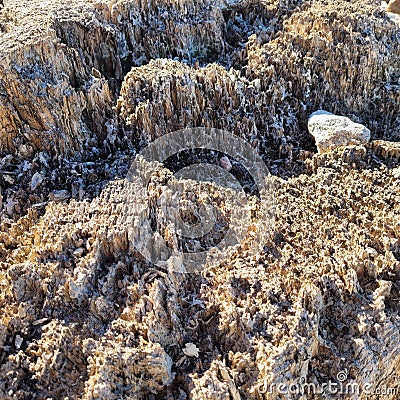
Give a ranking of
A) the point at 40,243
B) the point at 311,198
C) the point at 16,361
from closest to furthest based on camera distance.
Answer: the point at 16,361
the point at 40,243
the point at 311,198

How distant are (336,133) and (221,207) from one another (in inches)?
119

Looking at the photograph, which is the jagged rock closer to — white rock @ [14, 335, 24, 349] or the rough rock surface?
the rough rock surface

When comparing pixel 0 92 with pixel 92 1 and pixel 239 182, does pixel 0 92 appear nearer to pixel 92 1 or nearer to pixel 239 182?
pixel 92 1

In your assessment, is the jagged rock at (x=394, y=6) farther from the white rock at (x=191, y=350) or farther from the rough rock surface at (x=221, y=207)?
the white rock at (x=191, y=350)

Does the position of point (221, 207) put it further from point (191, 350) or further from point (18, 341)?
point (18, 341)

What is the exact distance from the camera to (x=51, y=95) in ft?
25.7

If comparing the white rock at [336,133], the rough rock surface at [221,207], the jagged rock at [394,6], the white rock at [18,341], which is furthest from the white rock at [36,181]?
the jagged rock at [394,6]

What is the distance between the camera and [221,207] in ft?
24.4

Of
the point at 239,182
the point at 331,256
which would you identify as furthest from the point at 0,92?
the point at 331,256

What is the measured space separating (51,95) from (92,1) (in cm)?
319

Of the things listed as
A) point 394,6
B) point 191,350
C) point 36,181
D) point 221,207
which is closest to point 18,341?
point 191,350

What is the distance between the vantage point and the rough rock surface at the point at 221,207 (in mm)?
5586

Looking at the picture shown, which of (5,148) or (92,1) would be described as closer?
(5,148)

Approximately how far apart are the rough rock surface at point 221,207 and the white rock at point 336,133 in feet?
0.90
